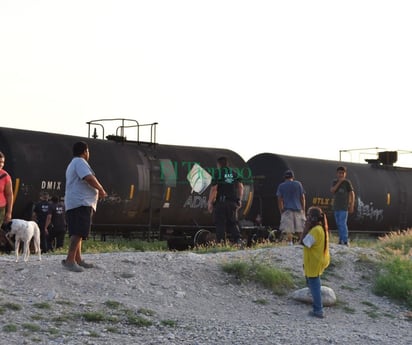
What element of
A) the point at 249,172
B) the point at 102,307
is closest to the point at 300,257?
the point at 102,307

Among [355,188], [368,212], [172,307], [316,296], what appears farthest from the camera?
[368,212]

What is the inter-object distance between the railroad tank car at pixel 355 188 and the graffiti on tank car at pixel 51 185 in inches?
284

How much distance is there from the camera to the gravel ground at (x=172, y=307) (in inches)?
316

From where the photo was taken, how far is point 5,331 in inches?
297

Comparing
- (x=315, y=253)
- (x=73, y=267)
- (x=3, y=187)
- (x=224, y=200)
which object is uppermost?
(x=3, y=187)

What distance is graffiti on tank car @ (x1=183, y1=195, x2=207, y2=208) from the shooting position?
19.8 meters

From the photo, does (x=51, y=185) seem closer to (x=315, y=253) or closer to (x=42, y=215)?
(x=42, y=215)

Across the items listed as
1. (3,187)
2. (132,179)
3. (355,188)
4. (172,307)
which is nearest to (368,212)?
(355,188)

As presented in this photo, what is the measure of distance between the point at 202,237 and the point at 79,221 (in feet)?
34.8

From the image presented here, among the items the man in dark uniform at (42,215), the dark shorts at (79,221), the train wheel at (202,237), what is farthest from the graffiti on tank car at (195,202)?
the dark shorts at (79,221)

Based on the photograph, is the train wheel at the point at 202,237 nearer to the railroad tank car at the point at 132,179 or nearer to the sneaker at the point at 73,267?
the railroad tank car at the point at 132,179

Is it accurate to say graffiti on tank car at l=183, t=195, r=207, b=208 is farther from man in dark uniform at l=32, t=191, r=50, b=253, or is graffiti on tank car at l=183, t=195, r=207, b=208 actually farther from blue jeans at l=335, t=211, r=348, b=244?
blue jeans at l=335, t=211, r=348, b=244

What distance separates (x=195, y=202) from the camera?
20031 mm

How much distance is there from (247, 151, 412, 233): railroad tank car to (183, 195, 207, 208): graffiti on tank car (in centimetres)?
257
